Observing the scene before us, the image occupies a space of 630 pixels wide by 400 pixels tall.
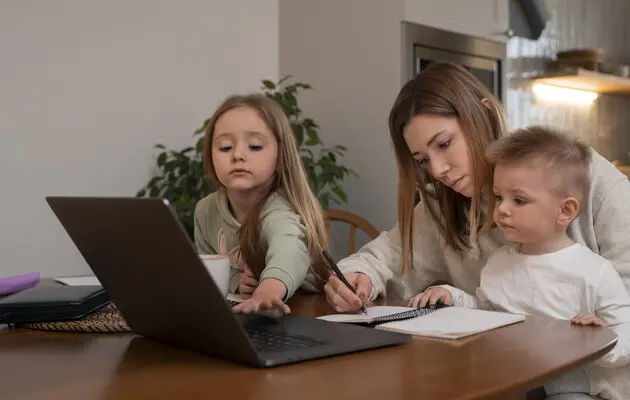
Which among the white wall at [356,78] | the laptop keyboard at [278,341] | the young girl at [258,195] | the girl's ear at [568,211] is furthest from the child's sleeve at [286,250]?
the white wall at [356,78]

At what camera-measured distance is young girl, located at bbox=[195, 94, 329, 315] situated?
1.46m

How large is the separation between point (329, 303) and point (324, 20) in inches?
97.4

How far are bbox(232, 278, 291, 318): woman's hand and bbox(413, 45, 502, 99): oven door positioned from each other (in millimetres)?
2276

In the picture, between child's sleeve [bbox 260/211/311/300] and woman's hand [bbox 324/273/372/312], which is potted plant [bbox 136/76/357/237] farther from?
woman's hand [bbox 324/273/372/312]

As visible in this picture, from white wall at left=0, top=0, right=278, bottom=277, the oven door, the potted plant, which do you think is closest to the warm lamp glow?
the oven door

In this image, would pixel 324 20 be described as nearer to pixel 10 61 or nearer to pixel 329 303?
pixel 10 61

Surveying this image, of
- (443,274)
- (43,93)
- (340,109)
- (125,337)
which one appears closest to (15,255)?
(43,93)

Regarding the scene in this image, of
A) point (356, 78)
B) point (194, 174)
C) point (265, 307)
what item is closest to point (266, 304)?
point (265, 307)

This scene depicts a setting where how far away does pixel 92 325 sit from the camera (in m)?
1.03

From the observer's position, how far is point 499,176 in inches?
50.9

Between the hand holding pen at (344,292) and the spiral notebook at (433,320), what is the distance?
1.2 inches

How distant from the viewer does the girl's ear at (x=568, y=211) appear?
127 cm

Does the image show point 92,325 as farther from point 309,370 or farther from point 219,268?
point 309,370

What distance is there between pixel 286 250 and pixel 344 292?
195mm
